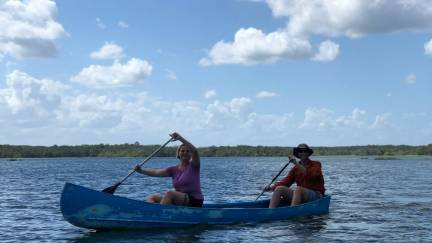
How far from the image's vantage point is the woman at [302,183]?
15.7 meters

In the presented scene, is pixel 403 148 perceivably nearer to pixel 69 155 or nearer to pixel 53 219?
pixel 69 155

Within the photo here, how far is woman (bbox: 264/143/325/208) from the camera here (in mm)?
15656

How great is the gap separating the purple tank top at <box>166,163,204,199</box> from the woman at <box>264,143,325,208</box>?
3281 mm

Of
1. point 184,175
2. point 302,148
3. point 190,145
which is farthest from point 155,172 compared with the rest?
point 302,148

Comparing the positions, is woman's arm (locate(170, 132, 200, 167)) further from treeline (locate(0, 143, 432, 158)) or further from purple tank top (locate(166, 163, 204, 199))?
treeline (locate(0, 143, 432, 158))

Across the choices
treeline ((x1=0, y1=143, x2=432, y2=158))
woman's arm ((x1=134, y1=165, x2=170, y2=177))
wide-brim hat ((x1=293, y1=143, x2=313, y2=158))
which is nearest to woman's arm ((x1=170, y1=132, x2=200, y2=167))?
woman's arm ((x1=134, y1=165, x2=170, y2=177))

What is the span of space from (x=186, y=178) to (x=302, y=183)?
4442 millimetres

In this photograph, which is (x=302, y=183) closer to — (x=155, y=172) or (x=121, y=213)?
(x=155, y=172)

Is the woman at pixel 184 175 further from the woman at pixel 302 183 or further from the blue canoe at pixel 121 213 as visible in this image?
the woman at pixel 302 183

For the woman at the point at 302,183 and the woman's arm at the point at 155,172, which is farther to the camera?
the woman at the point at 302,183

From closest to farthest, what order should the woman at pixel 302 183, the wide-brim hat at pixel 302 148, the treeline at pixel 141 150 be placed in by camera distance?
the wide-brim hat at pixel 302 148, the woman at pixel 302 183, the treeline at pixel 141 150

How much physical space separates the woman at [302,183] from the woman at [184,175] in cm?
307

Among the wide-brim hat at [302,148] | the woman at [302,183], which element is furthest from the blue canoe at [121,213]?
the wide-brim hat at [302,148]

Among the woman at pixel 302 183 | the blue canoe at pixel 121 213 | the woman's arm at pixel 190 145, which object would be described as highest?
the woman's arm at pixel 190 145
